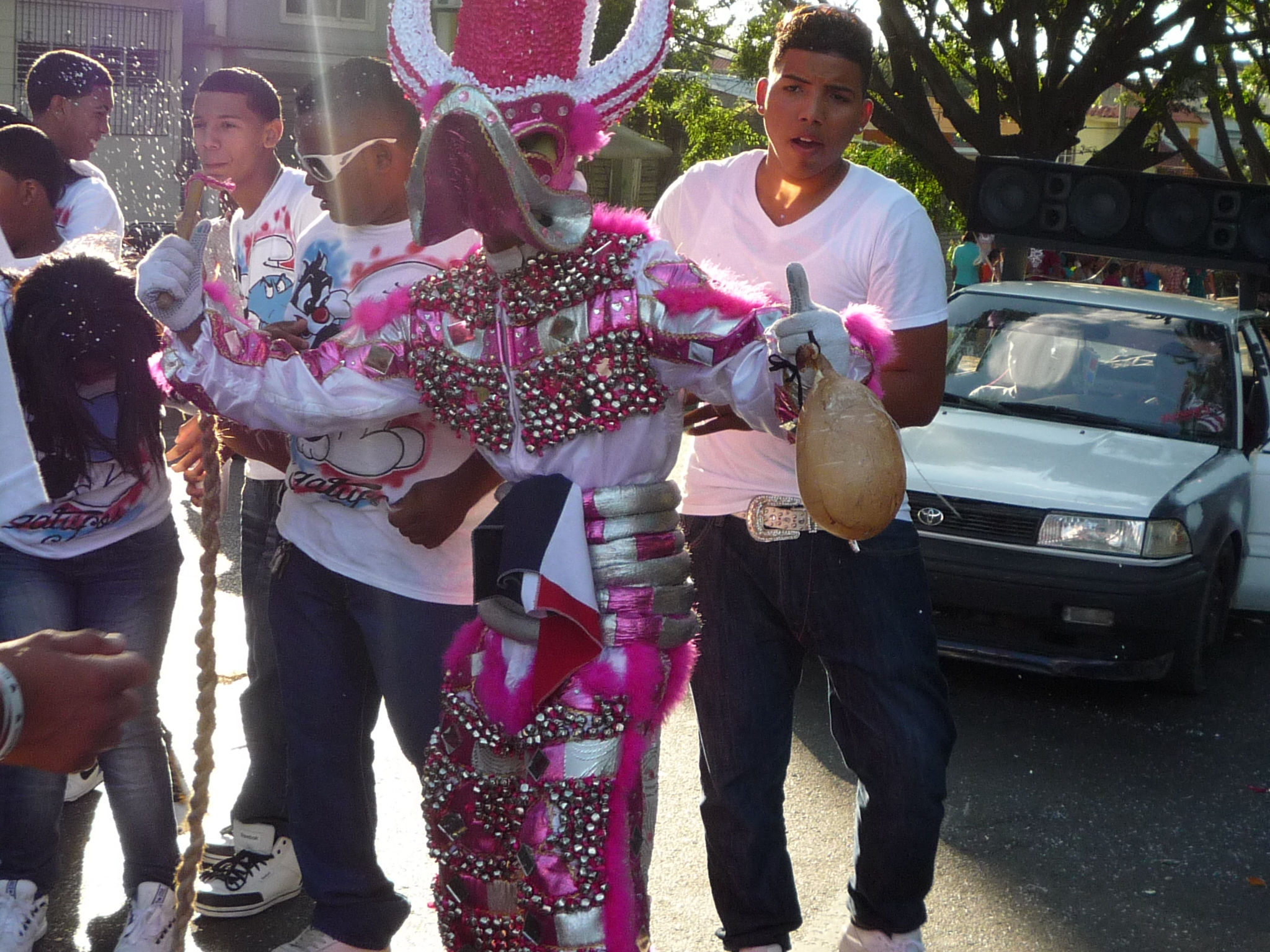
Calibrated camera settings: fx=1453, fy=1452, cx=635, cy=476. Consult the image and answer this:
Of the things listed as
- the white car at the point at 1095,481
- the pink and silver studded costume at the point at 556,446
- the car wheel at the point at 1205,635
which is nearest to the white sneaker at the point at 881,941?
the pink and silver studded costume at the point at 556,446

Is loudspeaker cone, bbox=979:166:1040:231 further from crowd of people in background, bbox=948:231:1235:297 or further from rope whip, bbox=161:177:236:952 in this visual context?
crowd of people in background, bbox=948:231:1235:297

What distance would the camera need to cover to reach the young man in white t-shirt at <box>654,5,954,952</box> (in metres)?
3.10

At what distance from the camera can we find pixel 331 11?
2277cm

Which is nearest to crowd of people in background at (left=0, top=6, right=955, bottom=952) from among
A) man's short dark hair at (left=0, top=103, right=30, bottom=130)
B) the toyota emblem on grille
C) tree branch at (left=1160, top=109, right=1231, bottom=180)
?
man's short dark hair at (left=0, top=103, right=30, bottom=130)

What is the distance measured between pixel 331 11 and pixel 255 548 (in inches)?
816

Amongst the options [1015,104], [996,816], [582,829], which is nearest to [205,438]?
[582,829]

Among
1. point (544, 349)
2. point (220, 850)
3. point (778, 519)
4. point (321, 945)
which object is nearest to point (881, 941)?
point (778, 519)

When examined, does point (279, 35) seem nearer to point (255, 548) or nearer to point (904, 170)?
point (904, 170)

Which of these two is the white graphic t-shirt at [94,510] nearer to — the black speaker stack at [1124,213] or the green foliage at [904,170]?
the black speaker stack at [1124,213]

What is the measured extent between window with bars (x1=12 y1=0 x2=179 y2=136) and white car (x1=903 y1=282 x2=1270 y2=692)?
17.0 meters

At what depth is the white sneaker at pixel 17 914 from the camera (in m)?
3.47

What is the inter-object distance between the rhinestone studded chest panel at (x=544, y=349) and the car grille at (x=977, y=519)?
3.28 m

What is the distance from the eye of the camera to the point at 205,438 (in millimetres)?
3180

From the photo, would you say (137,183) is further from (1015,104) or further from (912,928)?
(912,928)
